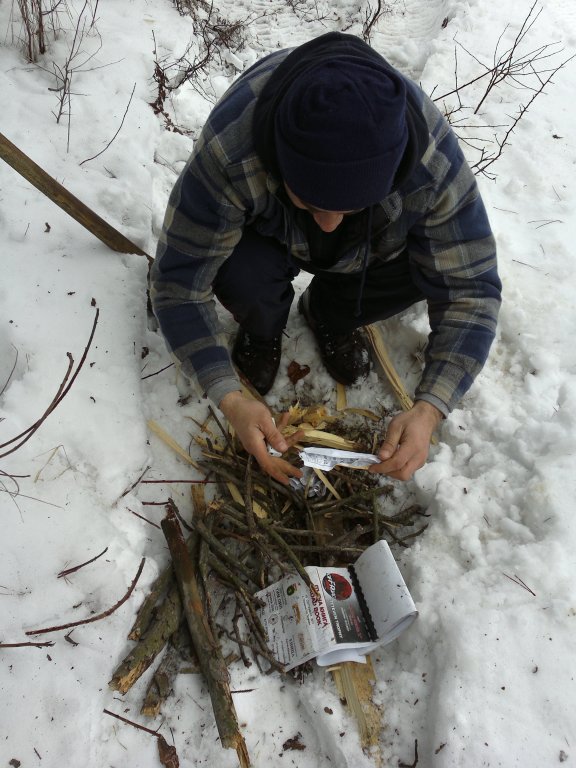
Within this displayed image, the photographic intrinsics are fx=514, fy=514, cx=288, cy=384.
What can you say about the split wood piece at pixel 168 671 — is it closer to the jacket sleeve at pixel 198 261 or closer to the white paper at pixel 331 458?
the white paper at pixel 331 458

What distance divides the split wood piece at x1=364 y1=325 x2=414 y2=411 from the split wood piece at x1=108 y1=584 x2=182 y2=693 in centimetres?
112

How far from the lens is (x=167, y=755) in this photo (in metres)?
1.45

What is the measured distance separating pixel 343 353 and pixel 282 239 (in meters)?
0.69

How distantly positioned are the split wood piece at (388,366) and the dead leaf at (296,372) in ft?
1.01

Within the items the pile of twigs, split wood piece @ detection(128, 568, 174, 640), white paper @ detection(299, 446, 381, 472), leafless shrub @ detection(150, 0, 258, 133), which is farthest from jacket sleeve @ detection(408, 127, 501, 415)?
leafless shrub @ detection(150, 0, 258, 133)

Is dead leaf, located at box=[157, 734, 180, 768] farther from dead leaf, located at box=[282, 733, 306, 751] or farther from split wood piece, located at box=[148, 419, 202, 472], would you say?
split wood piece, located at box=[148, 419, 202, 472]

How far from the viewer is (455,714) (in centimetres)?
140

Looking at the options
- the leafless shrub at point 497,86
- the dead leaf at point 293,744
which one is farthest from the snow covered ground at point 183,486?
the leafless shrub at point 497,86

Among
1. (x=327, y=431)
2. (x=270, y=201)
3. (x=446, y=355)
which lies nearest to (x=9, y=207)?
(x=270, y=201)

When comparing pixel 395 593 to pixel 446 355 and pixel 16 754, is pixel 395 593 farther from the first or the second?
pixel 16 754

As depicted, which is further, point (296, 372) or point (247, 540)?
point (296, 372)

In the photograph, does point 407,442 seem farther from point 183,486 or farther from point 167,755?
point 167,755

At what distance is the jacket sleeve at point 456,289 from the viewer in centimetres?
149

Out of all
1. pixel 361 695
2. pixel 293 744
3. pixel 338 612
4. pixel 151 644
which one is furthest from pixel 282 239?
pixel 293 744
